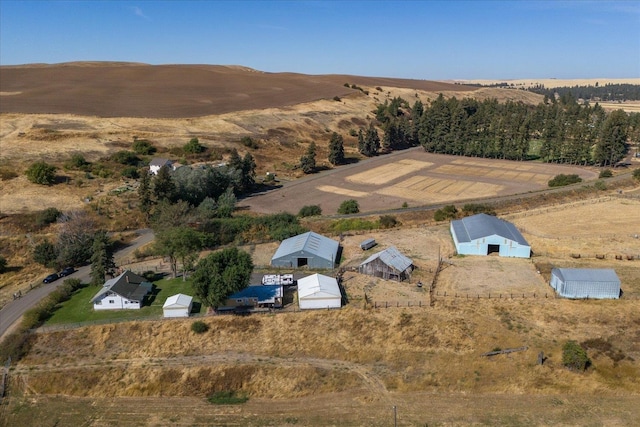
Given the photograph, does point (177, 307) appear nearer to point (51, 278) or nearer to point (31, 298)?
point (31, 298)

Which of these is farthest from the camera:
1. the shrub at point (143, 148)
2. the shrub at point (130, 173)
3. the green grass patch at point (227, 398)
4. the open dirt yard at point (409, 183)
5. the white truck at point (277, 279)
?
the shrub at point (143, 148)

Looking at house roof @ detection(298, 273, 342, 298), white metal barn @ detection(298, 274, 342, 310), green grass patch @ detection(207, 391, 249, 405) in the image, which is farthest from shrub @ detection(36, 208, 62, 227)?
green grass patch @ detection(207, 391, 249, 405)

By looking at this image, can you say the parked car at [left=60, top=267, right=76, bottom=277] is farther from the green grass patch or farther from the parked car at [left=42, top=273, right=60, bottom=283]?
the green grass patch

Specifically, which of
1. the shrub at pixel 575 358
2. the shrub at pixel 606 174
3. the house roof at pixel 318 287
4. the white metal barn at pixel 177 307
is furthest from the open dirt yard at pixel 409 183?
the shrub at pixel 575 358

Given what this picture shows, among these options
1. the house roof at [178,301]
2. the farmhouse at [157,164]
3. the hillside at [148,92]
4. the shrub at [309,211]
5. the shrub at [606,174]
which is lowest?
the house roof at [178,301]

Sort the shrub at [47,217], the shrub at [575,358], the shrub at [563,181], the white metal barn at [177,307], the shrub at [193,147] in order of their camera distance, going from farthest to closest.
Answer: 1. the shrub at [193,147]
2. the shrub at [563,181]
3. the shrub at [47,217]
4. the white metal barn at [177,307]
5. the shrub at [575,358]

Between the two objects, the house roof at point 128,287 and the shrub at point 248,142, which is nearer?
the house roof at point 128,287

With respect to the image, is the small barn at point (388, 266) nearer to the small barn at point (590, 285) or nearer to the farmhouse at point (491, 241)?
the farmhouse at point (491, 241)
